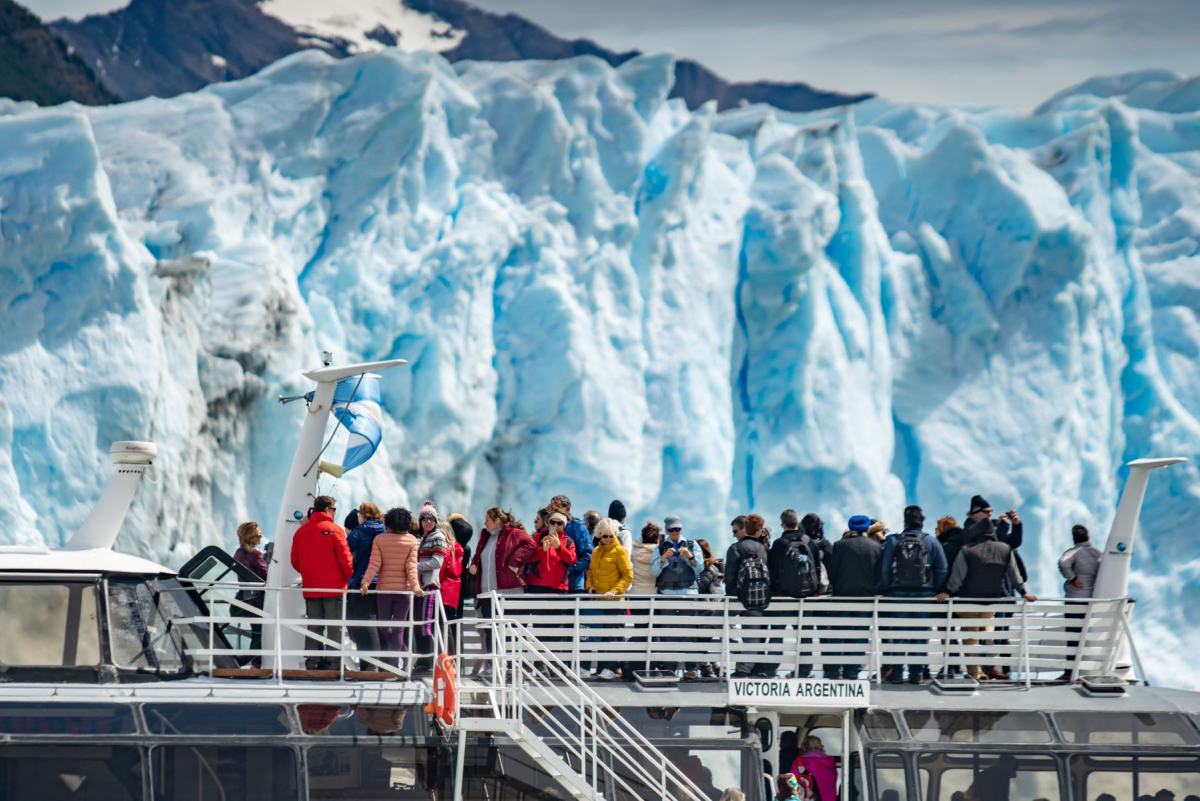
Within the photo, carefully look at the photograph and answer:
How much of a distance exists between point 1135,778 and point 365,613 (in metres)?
6.21

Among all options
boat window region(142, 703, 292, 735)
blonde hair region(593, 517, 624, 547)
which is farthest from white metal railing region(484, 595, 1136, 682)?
boat window region(142, 703, 292, 735)

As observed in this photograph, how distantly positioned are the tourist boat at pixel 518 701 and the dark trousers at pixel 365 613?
0.23 metres

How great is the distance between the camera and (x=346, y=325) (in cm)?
2847

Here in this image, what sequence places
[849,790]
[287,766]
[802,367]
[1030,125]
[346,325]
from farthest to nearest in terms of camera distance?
1. [1030,125]
2. [802,367]
3. [346,325]
4. [849,790]
5. [287,766]

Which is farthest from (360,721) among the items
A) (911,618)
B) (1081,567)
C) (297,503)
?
(1081,567)

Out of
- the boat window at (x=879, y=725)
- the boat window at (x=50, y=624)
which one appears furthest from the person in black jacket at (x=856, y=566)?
the boat window at (x=50, y=624)

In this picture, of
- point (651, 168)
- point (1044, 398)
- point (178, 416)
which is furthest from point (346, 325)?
point (1044, 398)

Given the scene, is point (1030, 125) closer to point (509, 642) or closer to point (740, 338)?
point (740, 338)

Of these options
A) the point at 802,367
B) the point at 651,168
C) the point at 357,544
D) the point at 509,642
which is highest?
the point at 651,168

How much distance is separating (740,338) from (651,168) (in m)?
3.99

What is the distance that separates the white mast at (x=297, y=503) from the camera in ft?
39.9

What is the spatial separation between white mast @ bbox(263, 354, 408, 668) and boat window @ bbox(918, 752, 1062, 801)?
16.8 ft

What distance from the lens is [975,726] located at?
40.3 ft

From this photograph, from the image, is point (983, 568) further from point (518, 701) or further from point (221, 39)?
point (221, 39)
